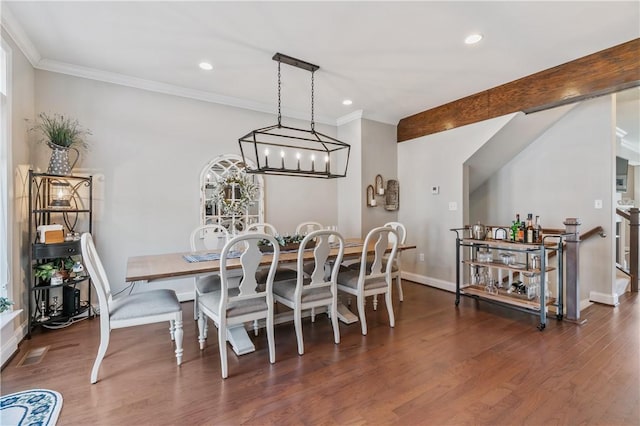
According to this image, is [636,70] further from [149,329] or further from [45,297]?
[45,297]

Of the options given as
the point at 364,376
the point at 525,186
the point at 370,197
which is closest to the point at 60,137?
the point at 364,376

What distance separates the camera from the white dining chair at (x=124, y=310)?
2.10 metres

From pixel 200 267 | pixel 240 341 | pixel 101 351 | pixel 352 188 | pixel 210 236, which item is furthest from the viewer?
pixel 352 188

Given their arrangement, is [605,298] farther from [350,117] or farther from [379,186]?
[350,117]

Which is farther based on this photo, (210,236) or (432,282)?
(432,282)

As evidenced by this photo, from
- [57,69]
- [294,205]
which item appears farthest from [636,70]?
[57,69]

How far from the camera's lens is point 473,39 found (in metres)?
2.69

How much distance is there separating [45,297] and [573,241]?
5.42 m

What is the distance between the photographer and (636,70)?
2.74 metres

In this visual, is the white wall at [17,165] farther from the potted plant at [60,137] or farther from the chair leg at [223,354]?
the chair leg at [223,354]

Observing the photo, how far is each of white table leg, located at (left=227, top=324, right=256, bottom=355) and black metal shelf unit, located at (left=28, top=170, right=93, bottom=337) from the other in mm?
1653

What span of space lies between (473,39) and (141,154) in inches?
145

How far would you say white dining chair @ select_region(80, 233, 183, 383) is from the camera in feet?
6.89

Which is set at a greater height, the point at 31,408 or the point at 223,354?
the point at 223,354
